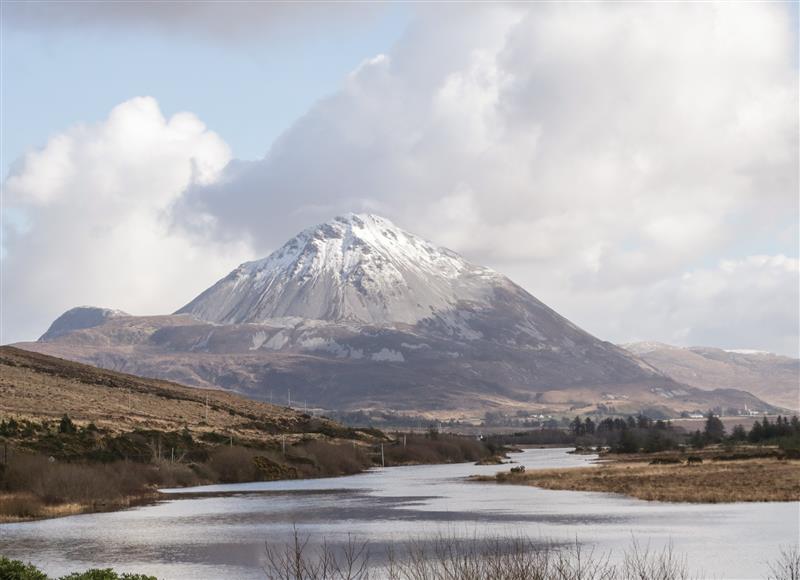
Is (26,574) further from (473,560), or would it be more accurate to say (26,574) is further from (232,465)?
(232,465)

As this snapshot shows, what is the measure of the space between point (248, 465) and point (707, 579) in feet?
370

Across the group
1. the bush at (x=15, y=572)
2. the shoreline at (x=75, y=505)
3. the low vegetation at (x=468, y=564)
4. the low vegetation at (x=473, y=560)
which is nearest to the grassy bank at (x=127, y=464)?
the shoreline at (x=75, y=505)

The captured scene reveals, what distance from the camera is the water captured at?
54.6m

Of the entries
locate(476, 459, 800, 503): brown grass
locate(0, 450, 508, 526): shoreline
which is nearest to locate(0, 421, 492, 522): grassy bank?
locate(0, 450, 508, 526): shoreline

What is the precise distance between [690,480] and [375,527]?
48531mm

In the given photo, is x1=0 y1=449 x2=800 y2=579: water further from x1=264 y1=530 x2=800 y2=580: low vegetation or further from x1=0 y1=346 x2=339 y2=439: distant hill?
x1=0 y1=346 x2=339 y2=439: distant hill

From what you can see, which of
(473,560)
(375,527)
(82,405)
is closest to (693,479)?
(375,527)

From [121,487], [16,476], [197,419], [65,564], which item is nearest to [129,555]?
[65,564]

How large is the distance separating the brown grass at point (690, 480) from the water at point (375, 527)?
14.6 ft

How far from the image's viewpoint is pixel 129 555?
190ft

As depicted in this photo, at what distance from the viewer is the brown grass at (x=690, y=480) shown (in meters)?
93.4

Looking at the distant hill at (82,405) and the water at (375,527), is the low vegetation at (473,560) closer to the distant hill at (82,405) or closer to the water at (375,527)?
the water at (375,527)

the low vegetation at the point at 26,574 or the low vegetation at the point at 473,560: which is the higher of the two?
the low vegetation at the point at 26,574

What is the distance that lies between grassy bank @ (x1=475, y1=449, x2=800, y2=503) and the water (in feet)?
14.9
